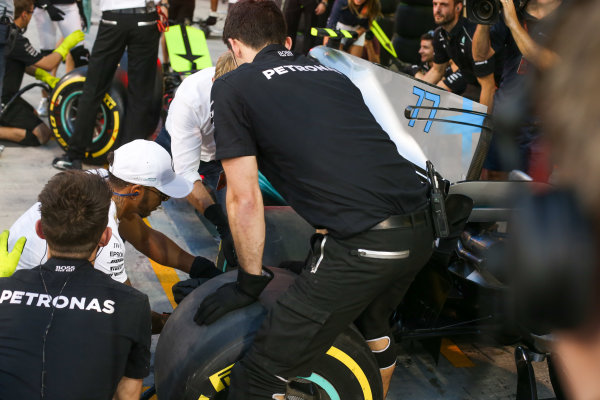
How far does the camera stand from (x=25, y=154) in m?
6.29

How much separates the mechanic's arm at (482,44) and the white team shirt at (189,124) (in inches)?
74.8

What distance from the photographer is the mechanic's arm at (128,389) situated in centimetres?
242

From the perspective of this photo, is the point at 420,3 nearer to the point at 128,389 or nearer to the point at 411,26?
the point at 411,26

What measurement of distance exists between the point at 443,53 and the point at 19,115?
12.9ft

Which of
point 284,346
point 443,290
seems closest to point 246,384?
point 284,346

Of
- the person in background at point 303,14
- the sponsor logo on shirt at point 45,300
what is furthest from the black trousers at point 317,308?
the person in background at point 303,14

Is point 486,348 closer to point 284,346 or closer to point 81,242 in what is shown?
point 284,346

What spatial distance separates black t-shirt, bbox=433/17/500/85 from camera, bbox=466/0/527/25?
0.47 meters

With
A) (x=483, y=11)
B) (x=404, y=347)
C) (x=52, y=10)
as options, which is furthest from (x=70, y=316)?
(x=52, y=10)

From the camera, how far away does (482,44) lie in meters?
4.74

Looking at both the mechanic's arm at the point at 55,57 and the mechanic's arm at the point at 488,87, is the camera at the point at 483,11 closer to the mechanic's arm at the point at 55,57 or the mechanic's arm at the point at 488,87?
the mechanic's arm at the point at 488,87

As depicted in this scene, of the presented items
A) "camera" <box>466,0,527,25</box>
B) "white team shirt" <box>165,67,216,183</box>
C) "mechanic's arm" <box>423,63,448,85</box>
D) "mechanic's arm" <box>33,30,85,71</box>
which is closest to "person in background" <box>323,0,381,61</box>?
"mechanic's arm" <box>423,63,448,85</box>

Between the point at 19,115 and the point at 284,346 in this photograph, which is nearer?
the point at 284,346

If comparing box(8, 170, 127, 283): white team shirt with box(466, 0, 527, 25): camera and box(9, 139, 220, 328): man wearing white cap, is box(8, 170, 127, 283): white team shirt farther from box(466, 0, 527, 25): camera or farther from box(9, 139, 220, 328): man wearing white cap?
box(466, 0, 527, 25): camera
